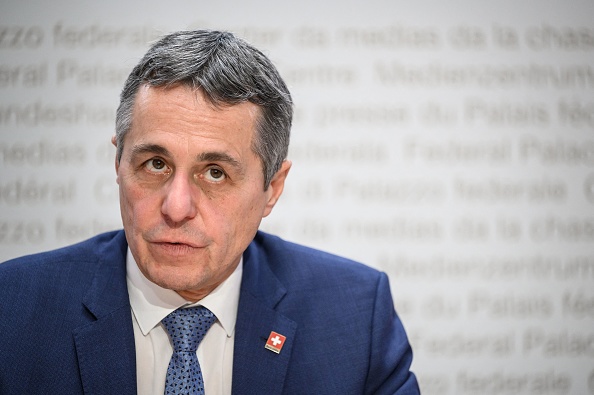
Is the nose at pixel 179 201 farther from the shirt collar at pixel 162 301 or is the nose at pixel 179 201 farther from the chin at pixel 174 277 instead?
the shirt collar at pixel 162 301

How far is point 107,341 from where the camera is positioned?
1784 mm

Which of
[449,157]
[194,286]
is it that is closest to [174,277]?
[194,286]

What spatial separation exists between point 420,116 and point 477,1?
28.3 inches

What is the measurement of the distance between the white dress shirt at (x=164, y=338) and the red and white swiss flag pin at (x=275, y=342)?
12cm

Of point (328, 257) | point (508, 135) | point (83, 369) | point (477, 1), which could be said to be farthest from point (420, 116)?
point (83, 369)

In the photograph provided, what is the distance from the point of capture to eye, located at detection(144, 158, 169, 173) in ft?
5.52

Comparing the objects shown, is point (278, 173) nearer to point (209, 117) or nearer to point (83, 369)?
point (209, 117)

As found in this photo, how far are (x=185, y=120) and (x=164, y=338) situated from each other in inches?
27.7

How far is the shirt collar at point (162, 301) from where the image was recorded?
1.87 meters

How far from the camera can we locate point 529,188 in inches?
129

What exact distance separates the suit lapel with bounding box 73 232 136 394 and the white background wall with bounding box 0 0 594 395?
148cm

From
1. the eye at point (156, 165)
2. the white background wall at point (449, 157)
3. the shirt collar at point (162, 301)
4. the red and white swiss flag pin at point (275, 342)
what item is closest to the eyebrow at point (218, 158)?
the eye at point (156, 165)

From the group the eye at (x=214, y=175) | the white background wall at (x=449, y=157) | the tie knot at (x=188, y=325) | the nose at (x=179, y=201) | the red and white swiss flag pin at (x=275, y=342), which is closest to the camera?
the nose at (x=179, y=201)

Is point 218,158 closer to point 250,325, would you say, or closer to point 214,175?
point 214,175
